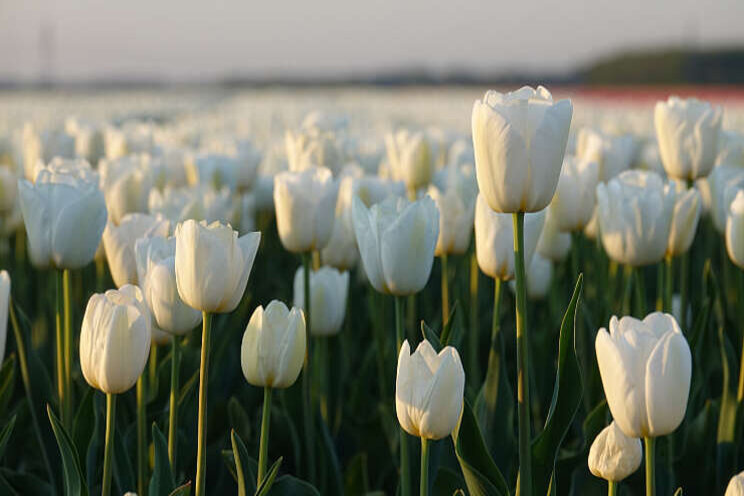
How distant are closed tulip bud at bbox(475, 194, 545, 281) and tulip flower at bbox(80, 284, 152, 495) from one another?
706mm

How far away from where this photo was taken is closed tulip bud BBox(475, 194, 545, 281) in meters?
1.68

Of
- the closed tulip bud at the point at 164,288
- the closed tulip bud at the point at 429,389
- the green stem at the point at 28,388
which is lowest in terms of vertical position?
the green stem at the point at 28,388

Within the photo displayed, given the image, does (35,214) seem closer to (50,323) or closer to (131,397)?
(131,397)

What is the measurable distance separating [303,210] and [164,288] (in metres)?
0.52

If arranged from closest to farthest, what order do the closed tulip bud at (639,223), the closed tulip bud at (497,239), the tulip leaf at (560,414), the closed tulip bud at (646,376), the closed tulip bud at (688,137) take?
the closed tulip bud at (646,376)
the tulip leaf at (560,414)
the closed tulip bud at (497,239)
the closed tulip bud at (639,223)
the closed tulip bud at (688,137)

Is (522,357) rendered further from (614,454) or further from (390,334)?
(390,334)

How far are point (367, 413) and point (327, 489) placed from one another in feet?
1.49

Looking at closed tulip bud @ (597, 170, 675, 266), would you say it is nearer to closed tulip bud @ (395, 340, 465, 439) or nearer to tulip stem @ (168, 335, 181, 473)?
closed tulip bud @ (395, 340, 465, 439)

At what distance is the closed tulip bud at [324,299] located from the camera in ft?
6.50

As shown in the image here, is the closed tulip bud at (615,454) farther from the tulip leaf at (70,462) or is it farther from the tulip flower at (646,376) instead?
the tulip leaf at (70,462)

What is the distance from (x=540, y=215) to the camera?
68.7 inches

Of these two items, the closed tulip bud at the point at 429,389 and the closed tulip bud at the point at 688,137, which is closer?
the closed tulip bud at the point at 429,389

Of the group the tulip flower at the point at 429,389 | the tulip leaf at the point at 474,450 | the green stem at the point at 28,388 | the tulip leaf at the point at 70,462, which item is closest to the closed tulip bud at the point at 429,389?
the tulip flower at the point at 429,389

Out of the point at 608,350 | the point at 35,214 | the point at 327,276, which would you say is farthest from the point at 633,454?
the point at 35,214
